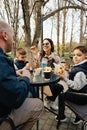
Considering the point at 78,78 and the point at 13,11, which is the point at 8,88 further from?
the point at 13,11

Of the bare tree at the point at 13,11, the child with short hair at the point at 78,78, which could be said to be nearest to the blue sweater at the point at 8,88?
the child with short hair at the point at 78,78

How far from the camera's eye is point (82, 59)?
2.54 m

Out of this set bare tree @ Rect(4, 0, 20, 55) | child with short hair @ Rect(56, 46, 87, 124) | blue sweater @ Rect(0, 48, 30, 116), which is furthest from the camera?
bare tree @ Rect(4, 0, 20, 55)

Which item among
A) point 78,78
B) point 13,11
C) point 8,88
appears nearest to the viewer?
point 8,88

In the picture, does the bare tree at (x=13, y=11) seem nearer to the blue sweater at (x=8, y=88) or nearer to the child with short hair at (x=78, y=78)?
the child with short hair at (x=78, y=78)

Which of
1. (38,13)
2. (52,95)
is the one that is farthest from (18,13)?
(52,95)

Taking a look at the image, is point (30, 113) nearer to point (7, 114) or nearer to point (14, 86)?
point (7, 114)

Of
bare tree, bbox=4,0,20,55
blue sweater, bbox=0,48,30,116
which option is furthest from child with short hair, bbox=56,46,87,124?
bare tree, bbox=4,0,20,55

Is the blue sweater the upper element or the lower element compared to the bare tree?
lower

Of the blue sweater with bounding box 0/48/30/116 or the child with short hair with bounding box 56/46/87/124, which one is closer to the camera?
the blue sweater with bounding box 0/48/30/116

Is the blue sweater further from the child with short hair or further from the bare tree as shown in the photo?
the bare tree

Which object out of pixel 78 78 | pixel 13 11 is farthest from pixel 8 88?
pixel 13 11

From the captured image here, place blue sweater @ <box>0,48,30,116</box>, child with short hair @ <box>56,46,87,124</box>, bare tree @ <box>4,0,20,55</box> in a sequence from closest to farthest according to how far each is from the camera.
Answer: blue sweater @ <box>0,48,30,116</box> < child with short hair @ <box>56,46,87,124</box> < bare tree @ <box>4,0,20,55</box>

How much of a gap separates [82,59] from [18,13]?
178 inches
